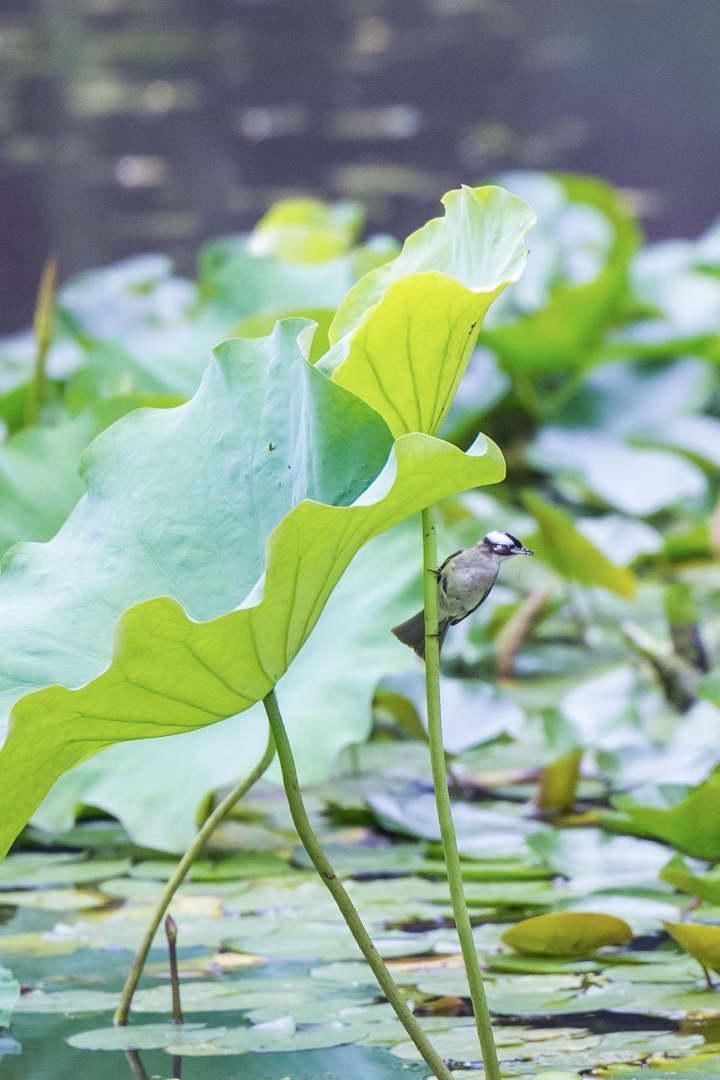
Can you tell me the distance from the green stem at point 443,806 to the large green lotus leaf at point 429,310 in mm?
60

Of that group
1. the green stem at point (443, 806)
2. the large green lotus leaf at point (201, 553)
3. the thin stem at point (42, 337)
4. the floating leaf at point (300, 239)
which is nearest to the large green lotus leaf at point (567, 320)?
the floating leaf at point (300, 239)

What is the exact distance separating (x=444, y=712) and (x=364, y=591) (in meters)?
0.21

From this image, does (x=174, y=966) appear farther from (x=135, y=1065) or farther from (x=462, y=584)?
(x=462, y=584)

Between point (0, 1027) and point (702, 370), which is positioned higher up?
point (702, 370)

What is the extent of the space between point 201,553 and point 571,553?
3.04ft

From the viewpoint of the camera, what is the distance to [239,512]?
2.48ft

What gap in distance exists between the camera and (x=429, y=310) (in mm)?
654

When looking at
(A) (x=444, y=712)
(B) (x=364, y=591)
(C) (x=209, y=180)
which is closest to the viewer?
(B) (x=364, y=591)

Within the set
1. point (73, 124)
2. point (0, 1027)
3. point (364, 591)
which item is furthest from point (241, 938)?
point (73, 124)

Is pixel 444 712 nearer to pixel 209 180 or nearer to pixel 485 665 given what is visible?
pixel 485 665

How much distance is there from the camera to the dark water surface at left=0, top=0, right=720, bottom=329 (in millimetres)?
4957

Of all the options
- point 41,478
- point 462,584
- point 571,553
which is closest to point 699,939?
point 462,584

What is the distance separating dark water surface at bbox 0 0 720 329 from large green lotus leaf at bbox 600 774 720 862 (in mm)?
3841

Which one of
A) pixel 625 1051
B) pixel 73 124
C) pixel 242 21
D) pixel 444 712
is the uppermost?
pixel 242 21
